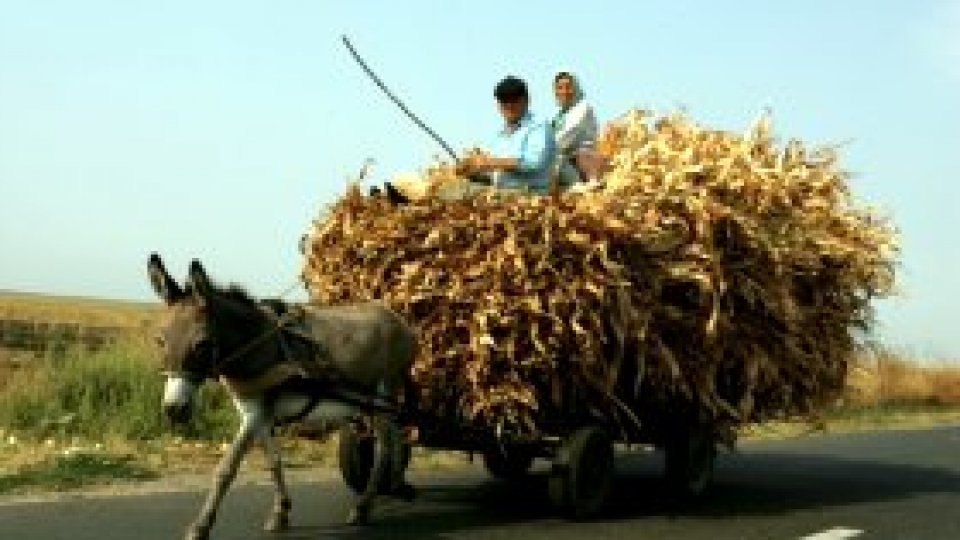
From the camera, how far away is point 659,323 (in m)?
10.5

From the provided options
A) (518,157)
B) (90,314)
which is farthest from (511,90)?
(90,314)

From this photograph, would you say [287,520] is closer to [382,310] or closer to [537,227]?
[382,310]

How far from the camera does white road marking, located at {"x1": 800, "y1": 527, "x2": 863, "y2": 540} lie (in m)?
9.77

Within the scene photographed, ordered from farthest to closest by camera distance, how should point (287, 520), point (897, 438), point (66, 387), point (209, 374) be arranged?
1. point (897, 438)
2. point (66, 387)
3. point (287, 520)
4. point (209, 374)

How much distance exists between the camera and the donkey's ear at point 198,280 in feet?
26.8

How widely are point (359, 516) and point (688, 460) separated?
117 inches

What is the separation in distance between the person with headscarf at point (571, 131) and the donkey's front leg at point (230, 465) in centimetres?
296

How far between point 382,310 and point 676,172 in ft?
7.91

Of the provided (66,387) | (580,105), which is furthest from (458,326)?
(66,387)

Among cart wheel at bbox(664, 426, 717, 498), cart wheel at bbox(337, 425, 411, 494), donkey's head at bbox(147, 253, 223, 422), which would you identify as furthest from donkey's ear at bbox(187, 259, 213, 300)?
cart wheel at bbox(664, 426, 717, 498)

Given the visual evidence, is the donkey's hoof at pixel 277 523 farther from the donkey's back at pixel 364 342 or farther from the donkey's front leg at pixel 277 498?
the donkey's back at pixel 364 342

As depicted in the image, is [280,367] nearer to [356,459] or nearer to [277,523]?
[277,523]

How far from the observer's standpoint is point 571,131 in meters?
11.1

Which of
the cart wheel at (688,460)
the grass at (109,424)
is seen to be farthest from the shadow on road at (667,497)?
the grass at (109,424)
